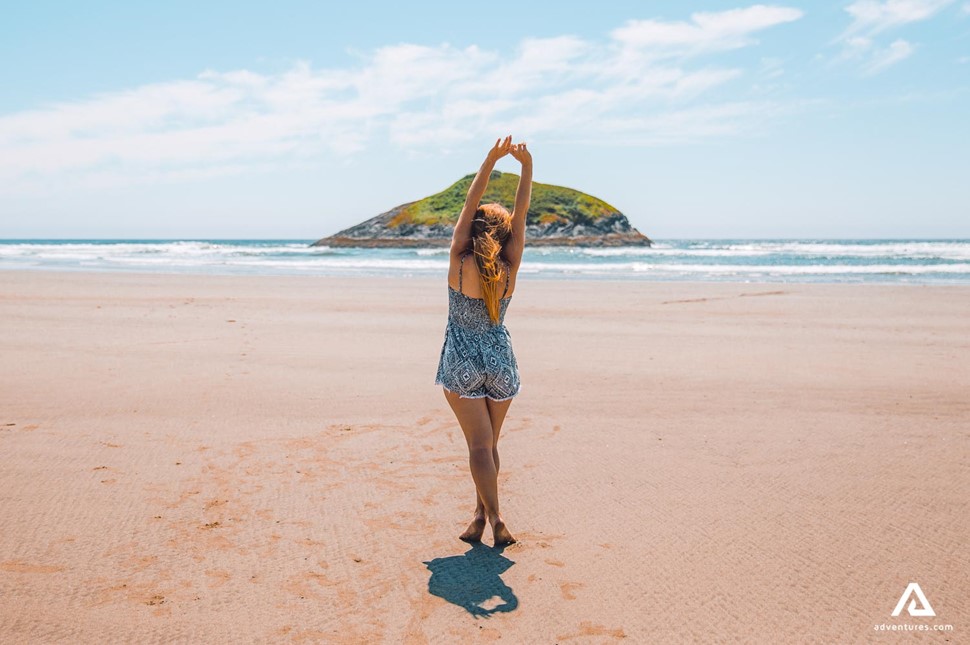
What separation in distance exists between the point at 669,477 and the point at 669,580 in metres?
1.49

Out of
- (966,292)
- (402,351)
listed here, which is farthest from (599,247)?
(402,351)

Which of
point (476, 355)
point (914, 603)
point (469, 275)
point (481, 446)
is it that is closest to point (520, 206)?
point (469, 275)

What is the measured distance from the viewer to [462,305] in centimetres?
371

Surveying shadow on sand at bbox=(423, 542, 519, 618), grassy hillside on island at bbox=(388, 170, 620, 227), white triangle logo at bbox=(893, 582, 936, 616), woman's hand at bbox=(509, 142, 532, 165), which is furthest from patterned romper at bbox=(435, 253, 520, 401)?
grassy hillside on island at bbox=(388, 170, 620, 227)

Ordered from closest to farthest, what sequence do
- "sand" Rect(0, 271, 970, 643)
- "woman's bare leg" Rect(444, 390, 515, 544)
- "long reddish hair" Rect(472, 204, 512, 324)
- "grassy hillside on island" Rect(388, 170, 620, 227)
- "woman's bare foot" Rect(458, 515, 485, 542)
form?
"sand" Rect(0, 271, 970, 643)
"long reddish hair" Rect(472, 204, 512, 324)
"woman's bare leg" Rect(444, 390, 515, 544)
"woman's bare foot" Rect(458, 515, 485, 542)
"grassy hillside on island" Rect(388, 170, 620, 227)

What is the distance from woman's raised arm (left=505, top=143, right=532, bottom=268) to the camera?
373cm

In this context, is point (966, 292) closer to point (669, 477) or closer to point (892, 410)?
point (892, 410)

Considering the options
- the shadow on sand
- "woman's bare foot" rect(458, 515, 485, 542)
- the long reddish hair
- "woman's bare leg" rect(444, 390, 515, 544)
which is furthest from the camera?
"woman's bare foot" rect(458, 515, 485, 542)

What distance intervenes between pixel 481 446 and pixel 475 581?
2.18ft

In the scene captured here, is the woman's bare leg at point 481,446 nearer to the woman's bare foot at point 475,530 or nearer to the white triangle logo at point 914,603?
the woman's bare foot at point 475,530

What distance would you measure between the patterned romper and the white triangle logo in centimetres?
201

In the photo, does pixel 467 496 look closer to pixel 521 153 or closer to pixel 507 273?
pixel 507 273

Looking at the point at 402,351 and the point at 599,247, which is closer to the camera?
the point at 402,351

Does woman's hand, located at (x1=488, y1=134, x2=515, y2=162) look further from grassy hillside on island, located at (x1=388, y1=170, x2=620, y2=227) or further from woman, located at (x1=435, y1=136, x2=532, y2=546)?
grassy hillside on island, located at (x1=388, y1=170, x2=620, y2=227)
